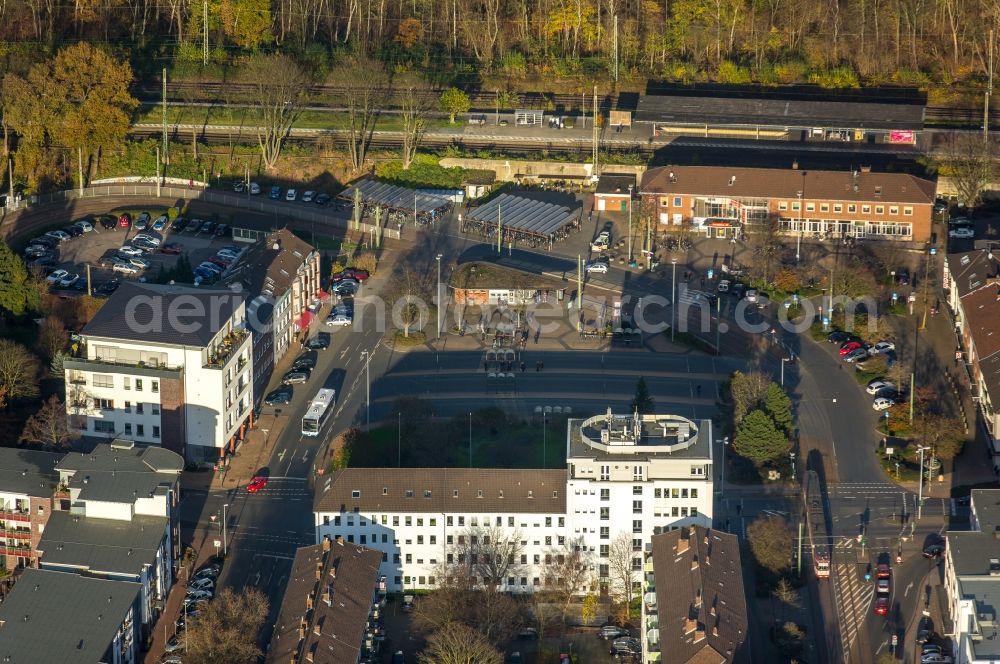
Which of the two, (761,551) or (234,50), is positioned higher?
(234,50)

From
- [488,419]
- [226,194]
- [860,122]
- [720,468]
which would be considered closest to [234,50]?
[226,194]

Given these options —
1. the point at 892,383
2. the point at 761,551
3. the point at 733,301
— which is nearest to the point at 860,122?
the point at 733,301

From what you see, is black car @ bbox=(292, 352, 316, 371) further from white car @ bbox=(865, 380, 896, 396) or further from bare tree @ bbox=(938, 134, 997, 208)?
bare tree @ bbox=(938, 134, 997, 208)

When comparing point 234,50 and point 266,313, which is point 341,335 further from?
point 234,50

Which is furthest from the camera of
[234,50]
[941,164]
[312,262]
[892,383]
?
[234,50]

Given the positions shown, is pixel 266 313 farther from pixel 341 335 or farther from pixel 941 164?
pixel 941 164

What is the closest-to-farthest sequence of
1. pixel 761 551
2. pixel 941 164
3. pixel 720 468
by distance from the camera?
pixel 761 551
pixel 720 468
pixel 941 164

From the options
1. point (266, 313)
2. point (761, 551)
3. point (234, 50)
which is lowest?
point (761, 551)

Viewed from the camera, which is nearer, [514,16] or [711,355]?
[711,355]
